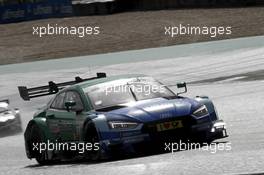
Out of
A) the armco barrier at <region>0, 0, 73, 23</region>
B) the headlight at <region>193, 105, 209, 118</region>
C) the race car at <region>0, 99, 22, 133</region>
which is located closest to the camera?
the headlight at <region>193, 105, 209, 118</region>

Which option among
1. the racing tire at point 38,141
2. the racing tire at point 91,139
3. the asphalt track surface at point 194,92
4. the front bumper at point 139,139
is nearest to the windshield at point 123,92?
the racing tire at point 91,139

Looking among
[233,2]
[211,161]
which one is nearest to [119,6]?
[233,2]

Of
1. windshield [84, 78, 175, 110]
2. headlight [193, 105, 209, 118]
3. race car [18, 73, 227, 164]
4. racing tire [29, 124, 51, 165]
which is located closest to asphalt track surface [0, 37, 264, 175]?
racing tire [29, 124, 51, 165]

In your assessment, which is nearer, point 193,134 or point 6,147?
point 193,134

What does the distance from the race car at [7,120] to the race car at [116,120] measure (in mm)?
5319

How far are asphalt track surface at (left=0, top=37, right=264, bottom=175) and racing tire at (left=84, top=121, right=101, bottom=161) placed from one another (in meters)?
0.28

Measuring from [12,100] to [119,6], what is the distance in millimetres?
28124

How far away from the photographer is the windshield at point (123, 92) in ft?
40.8

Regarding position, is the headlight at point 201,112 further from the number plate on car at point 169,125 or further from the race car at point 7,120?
the race car at point 7,120

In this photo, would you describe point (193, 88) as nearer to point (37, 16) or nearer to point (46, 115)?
point (46, 115)

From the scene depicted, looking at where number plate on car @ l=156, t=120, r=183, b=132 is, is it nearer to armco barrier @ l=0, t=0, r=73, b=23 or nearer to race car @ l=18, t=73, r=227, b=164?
race car @ l=18, t=73, r=227, b=164

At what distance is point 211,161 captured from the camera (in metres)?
8.85

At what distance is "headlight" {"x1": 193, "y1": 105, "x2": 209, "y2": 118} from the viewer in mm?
11758

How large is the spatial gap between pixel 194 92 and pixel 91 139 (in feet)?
37.9
